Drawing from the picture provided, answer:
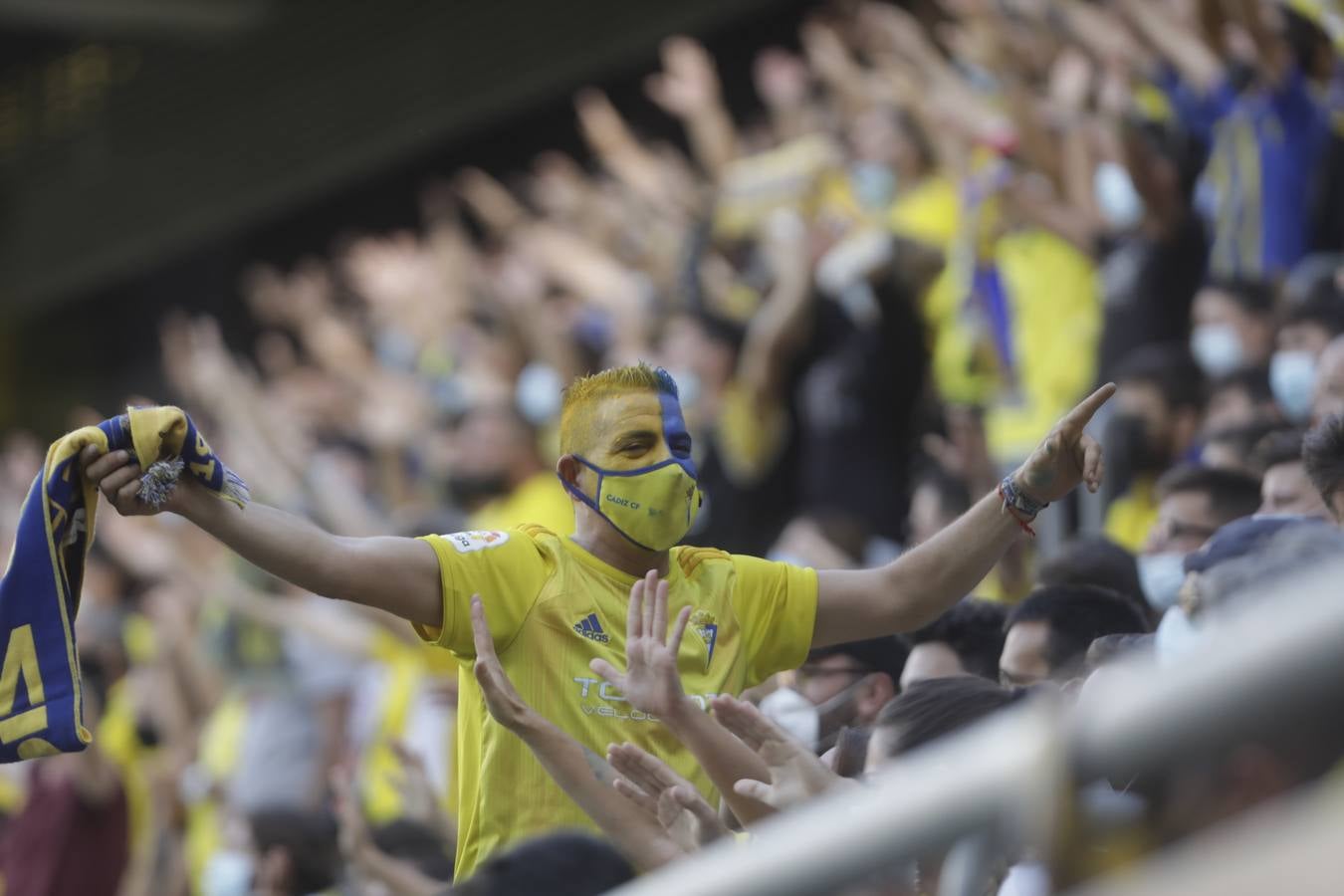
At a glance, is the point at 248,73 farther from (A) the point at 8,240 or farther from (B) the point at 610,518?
(B) the point at 610,518

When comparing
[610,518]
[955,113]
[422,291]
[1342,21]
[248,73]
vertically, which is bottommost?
[610,518]

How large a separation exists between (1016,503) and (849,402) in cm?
320

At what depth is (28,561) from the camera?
129 inches

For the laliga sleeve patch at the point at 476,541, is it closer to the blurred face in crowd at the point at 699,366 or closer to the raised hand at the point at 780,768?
Result: the raised hand at the point at 780,768

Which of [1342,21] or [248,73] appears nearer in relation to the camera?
[1342,21]

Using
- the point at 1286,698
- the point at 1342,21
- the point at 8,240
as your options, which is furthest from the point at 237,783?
the point at 8,240

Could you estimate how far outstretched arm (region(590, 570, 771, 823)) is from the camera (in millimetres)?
2844

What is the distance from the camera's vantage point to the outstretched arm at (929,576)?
3.46 meters

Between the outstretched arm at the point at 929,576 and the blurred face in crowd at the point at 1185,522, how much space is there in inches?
36.2

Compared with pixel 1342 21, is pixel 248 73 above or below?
above

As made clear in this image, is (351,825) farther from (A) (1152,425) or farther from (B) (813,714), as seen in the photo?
(A) (1152,425)

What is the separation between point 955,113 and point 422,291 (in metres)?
3.93

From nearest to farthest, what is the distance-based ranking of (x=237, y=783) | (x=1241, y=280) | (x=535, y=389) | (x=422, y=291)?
(x=1241, y=280) → (x=237, y=783) → (x=535, y=389) → (x=422, y=291)

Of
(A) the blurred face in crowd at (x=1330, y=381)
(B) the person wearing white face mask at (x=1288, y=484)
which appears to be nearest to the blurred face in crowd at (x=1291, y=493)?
(B) the person wearing white face mask at (x=1288, y=484)
